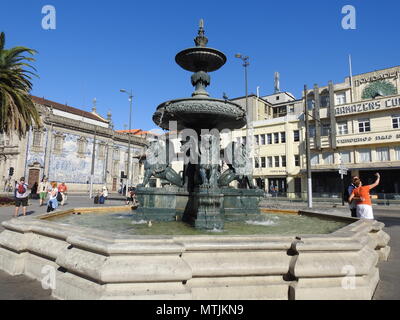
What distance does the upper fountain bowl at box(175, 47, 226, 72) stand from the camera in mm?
6801

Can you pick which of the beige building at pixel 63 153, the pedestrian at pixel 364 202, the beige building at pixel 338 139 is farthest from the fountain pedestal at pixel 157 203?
the beige building at pixel 63 153

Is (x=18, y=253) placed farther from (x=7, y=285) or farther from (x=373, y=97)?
(x=373, y=97)

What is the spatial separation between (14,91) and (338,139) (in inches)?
1247

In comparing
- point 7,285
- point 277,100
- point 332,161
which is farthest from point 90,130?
point 7,285

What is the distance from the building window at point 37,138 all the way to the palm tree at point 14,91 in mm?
22472

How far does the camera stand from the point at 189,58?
705cm

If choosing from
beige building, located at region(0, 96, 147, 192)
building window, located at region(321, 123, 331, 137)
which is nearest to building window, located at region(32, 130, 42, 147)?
beige building, located at region(0, 96, 147, 192)

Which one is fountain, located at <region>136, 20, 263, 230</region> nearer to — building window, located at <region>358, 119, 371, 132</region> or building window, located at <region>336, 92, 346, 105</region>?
building window, located at <region>358, 119, 371, 132</region>

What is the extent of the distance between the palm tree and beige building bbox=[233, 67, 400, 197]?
68.1ft

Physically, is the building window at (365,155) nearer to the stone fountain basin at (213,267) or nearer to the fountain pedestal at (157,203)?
the fountain pedestal at (157,203)

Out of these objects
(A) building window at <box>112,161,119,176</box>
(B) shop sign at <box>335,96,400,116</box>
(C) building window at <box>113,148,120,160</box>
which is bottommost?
(A) building window at <box>112,161,119,176</box>

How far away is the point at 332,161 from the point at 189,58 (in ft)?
98.5

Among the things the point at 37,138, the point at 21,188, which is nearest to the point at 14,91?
the point at 21,188

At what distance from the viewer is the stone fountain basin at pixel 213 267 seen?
8.70 feet
